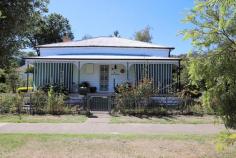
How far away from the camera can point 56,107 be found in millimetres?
20156

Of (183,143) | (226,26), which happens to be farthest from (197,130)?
(226,26)

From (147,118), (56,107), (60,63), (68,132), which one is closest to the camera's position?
(68,132)

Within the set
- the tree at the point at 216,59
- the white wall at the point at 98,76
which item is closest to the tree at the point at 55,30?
the white wall at the point at 98,76

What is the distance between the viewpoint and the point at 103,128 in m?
15.2

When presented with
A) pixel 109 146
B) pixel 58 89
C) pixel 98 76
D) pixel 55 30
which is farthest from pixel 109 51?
pixel 55 30

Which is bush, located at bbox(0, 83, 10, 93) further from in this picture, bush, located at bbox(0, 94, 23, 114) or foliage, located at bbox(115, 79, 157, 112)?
foliage, located at bbox(115, 79, 157, 112)

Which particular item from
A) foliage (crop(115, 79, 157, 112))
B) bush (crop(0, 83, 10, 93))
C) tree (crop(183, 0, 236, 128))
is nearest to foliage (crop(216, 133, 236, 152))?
tree (crop(183, 0, 236, 128))

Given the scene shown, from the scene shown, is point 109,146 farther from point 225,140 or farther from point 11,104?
point 11,104

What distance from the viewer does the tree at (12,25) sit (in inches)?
323

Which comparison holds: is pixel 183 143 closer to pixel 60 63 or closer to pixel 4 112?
pixel 4 112

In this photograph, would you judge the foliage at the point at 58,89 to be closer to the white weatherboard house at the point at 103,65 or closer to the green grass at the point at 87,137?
the white weatherboard house at the point at 103,65

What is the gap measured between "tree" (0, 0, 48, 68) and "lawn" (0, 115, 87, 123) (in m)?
8.85

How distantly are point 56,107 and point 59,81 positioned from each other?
9252 millimetres

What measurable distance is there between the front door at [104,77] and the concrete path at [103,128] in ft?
42.9
